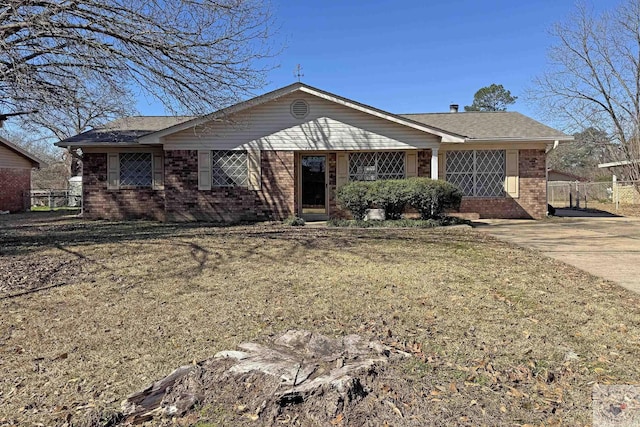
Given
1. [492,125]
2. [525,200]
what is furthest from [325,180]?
[525,200]

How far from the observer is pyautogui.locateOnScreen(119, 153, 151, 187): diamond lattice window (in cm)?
1470

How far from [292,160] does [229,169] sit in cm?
199

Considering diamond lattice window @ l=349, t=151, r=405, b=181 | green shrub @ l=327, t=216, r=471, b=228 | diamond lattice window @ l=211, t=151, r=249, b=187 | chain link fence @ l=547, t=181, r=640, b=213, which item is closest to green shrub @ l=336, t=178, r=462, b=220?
green shrub @ l=327, t=216, r=471, b=228

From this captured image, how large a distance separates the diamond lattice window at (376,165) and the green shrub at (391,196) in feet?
6.18

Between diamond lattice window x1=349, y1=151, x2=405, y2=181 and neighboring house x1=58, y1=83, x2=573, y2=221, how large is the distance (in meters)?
0.03

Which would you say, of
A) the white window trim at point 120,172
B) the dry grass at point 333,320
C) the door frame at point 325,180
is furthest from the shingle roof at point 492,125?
the white window trim at point 120,172

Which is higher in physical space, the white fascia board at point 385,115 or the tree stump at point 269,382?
the white fascia board at point 385,115

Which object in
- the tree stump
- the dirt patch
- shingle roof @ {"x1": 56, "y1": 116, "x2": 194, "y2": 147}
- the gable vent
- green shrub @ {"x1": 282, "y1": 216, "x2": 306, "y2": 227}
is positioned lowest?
the tree stump

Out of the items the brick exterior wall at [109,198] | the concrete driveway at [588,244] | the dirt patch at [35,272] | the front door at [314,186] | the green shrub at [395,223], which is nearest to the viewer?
the dirt patch at [35,272]

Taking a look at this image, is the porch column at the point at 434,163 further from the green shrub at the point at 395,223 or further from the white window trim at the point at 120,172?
the white window trim at the point at 120,172

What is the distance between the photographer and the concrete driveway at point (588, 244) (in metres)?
6.10

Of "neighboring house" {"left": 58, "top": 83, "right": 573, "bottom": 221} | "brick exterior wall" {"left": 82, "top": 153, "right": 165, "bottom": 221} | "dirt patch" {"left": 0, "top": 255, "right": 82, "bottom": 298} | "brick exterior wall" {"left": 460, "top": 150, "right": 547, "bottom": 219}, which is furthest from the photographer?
"brick exterior wall" {"left": 82, "top": 153, "right": 165, "bottom": 221}

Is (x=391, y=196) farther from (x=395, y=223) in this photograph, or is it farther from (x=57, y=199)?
(x=57, y=199)

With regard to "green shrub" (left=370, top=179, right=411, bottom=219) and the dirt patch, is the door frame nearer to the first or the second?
"green shrub" (left=370, top=179, right=411, bottom=219)
